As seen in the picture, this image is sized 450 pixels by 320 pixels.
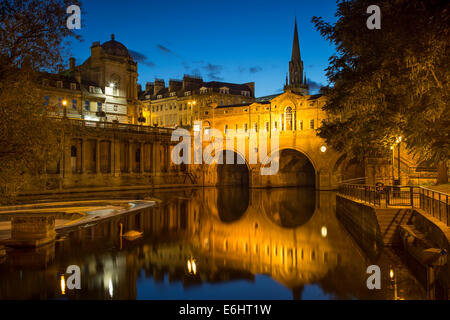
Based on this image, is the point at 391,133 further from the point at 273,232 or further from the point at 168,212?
the point at 168,212

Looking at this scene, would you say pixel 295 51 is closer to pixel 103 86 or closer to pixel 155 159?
pixel 103 86

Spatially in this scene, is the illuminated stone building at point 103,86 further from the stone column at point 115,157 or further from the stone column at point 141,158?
the stone column at point 115,157

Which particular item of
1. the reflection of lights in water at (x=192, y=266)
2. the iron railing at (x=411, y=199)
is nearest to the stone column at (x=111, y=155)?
the iron railing at (x=411, y=199)

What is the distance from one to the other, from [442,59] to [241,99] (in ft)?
226

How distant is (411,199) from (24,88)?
15.4 m

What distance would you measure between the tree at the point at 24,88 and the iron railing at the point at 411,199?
13.5 m

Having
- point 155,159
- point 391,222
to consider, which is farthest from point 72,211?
point 155,159

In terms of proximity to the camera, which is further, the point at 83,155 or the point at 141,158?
the point at 141,158

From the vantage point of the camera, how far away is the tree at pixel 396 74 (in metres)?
11.2

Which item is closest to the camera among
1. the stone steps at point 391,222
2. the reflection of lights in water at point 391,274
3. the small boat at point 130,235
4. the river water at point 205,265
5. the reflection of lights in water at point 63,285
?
the reflection of lights in water at point 63,285

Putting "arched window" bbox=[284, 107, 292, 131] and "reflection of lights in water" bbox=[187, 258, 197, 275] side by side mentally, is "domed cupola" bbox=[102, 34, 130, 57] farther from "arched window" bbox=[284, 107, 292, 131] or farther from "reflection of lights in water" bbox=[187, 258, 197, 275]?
"reflection of lights in water" bbox=[187, 258, 197, 275]

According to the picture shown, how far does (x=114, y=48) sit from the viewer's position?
2323 inches

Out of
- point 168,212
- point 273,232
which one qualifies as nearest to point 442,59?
point 273,232

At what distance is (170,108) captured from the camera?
271 ft
